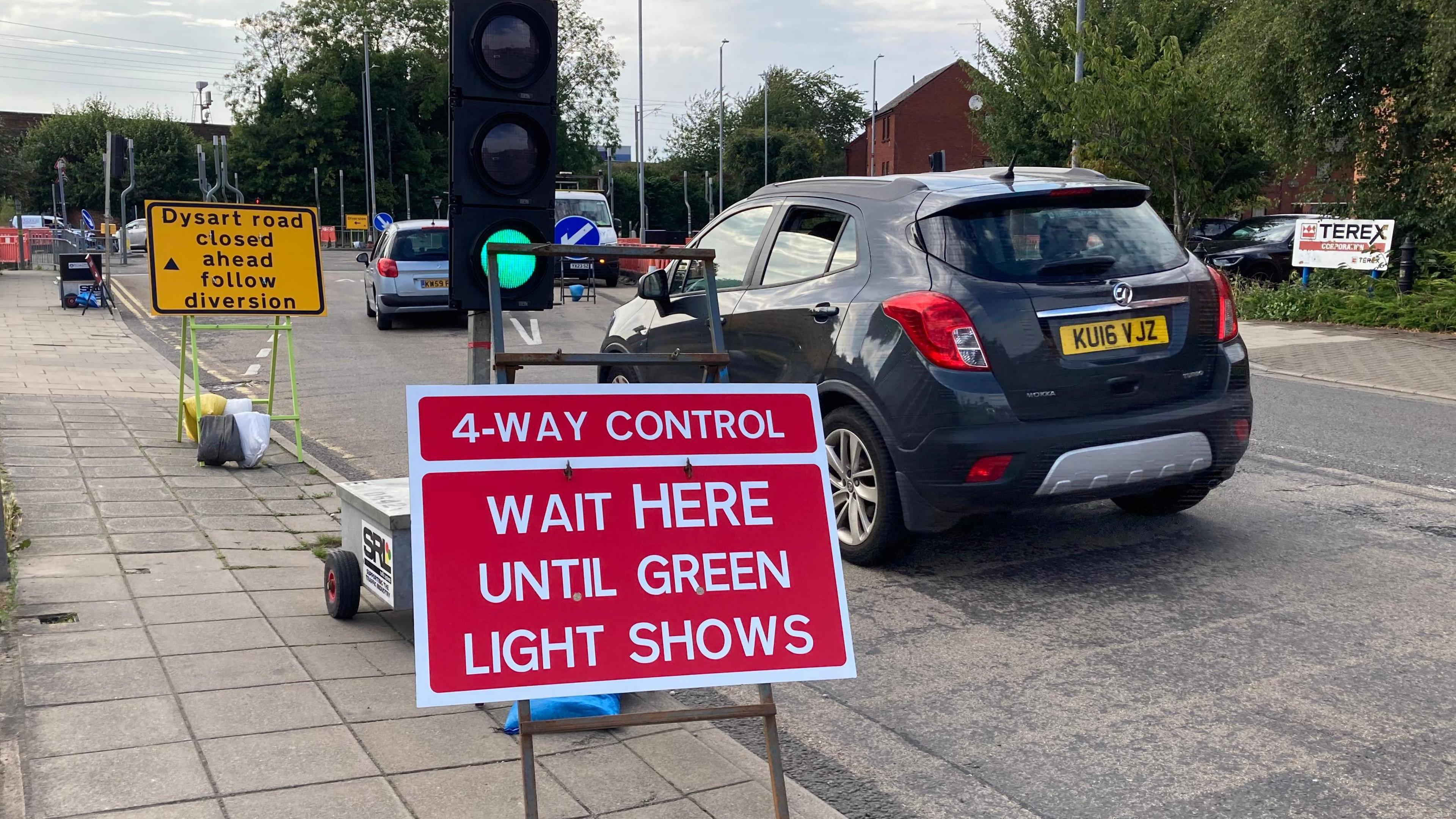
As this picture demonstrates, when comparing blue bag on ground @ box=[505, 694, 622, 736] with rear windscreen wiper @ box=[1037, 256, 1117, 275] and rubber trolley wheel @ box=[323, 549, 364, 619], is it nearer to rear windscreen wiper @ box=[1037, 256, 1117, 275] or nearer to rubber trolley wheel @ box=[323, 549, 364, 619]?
rubber trolley wheel @ box=[323, 549, 364, 619]

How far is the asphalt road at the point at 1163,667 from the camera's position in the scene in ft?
11.5

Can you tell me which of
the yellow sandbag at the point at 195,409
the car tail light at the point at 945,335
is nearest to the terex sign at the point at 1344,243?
the car tail light at the point at 945,335

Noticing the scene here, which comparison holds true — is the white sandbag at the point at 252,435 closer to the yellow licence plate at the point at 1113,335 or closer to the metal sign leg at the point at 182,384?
the metal sign leg at the point at 182,384

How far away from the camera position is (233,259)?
27.7 ft

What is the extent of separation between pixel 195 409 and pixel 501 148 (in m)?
4.51

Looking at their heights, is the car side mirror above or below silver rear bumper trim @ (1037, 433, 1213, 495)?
above

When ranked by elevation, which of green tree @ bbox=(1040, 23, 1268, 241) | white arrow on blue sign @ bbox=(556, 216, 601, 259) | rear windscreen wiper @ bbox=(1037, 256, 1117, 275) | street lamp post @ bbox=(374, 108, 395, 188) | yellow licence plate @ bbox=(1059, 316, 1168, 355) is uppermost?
street lamp post @ bbox=(374, 108, 395, 188)

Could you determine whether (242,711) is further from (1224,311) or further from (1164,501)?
(1164,501)

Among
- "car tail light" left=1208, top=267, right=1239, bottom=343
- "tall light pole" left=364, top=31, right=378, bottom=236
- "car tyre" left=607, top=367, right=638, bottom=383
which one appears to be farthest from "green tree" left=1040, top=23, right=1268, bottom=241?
"tall light pole" left=364, top=31, right=378, bottom=236

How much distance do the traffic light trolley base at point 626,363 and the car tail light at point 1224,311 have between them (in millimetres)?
2895

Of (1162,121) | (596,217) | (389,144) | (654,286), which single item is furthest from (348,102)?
(654,286)

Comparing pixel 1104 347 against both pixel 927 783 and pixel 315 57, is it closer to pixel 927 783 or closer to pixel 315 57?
pixel 927 783

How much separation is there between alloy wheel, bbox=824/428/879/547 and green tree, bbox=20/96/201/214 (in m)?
82.7

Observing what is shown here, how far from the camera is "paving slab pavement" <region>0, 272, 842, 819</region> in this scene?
322 centimetres
